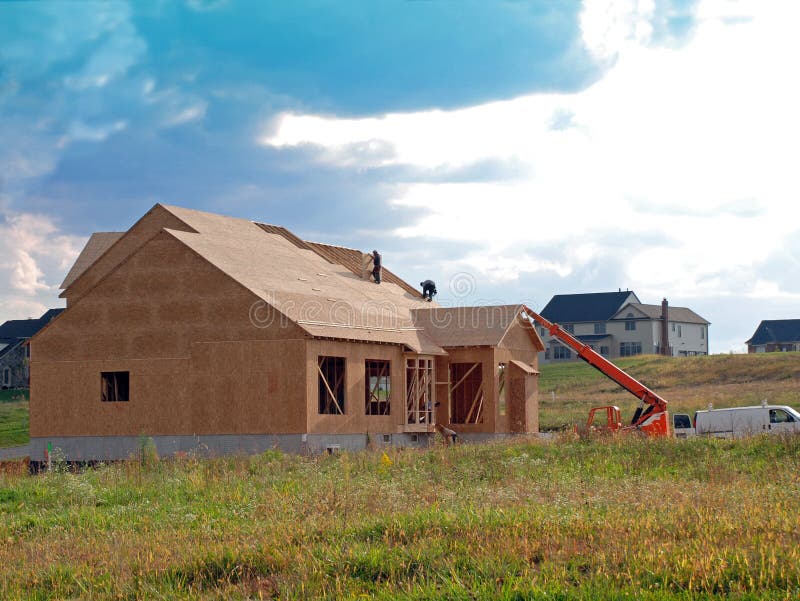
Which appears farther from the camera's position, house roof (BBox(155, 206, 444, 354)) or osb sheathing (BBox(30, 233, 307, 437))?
house roof (BBox(155, 206, 444, 354))

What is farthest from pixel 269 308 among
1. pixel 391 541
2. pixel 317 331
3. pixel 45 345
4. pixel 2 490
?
pixel 391 541

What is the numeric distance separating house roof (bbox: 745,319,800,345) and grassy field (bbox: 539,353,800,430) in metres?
33.3

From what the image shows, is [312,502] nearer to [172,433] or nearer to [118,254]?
[172,433]

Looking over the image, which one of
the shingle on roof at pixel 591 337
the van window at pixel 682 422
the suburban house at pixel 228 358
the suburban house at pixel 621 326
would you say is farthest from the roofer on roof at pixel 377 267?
the shingle on roof at pixel 591 337

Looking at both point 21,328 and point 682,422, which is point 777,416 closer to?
point 682,422

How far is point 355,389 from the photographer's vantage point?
107 feet

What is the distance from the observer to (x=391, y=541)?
507 inches

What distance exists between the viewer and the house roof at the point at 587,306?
105 metres

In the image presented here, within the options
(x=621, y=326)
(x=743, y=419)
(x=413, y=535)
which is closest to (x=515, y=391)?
(x=743, y=419)

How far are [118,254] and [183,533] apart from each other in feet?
88.5

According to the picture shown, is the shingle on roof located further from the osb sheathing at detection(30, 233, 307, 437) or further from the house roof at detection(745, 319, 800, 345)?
the osb sheathing at detection(30, 233, 307, 437)

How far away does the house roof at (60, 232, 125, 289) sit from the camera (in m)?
43.6

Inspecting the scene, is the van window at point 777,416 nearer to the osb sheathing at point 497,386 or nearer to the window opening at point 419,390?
the osb sheathing at point 497,386

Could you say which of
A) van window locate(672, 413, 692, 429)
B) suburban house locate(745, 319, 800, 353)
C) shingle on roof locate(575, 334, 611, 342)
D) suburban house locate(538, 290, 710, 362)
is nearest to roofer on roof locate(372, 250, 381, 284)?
van window locate(672, 413, 692, 429)
